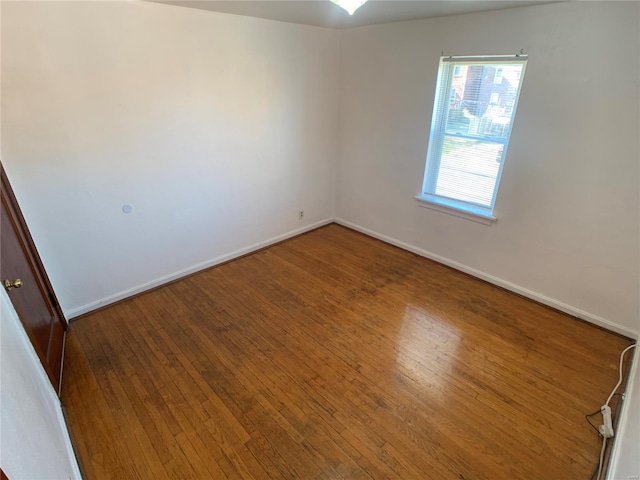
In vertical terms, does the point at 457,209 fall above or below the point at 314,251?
above

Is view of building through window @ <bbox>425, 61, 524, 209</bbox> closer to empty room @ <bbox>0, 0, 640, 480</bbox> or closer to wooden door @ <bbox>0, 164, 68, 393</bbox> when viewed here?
empty room @ <bbox>0, 0, 640, 480</bbox>

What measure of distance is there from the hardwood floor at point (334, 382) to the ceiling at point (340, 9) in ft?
7.52

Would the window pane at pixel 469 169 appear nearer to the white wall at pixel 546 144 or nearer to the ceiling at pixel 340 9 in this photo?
the white wall at pixel 546 144

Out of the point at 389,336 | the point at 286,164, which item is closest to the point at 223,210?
the point at 286,164

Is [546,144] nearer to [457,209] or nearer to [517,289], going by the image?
[457,209]

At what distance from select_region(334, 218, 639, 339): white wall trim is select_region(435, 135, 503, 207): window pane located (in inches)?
27.1

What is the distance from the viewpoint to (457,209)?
3.34 metres

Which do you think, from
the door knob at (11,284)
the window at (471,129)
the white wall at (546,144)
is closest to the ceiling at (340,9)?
the white wall at (546,144)

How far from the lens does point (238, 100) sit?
3186mm

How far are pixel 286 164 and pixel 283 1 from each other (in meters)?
1.67

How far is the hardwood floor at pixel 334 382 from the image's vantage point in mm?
1781

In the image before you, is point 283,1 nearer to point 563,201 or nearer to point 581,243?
point 563,201

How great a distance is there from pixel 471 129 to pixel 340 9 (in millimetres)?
1518

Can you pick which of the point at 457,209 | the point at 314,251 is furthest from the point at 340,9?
the point at 314,251
